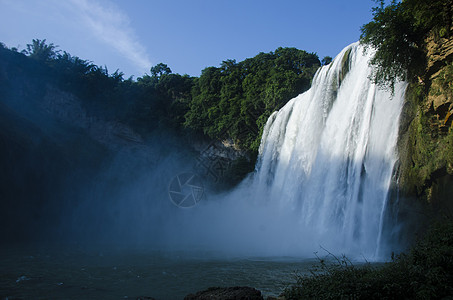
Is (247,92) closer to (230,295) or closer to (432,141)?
(432,141)

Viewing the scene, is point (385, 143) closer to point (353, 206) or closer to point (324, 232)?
point (353, 206)

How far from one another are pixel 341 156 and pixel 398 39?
5.54 m

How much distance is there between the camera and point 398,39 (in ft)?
40.8

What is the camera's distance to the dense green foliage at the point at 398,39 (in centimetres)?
1197

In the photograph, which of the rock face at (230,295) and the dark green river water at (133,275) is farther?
the dark green river water at (133,275)

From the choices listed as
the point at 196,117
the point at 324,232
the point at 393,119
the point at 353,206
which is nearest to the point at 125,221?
the point at 196,117

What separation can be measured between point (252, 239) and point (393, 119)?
12145 mm

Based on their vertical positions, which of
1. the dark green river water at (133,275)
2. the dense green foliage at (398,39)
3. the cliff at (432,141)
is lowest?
the dark green river water at (133,275)

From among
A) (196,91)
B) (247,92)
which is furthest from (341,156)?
(196,91)

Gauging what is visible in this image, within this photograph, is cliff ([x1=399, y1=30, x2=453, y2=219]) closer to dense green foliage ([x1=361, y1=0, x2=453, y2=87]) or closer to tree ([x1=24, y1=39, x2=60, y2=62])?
dense green foliage ([x1=361, y1=0, x2=453, y2=87])

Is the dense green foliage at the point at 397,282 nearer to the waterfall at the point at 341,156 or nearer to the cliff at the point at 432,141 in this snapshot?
the cliff at the point at 432,141

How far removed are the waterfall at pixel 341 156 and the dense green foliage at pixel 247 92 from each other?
7.33 meters

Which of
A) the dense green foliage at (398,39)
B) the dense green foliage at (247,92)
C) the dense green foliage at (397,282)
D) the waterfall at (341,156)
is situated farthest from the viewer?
the dense green foliage at (247,92)

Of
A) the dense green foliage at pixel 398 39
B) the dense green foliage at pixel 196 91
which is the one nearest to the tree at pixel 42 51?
the dense green foliage at pixel 196 91
